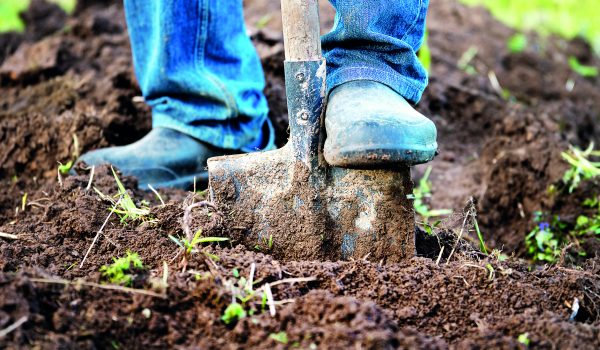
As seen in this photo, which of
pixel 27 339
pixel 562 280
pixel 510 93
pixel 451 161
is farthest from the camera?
pixel 510 93

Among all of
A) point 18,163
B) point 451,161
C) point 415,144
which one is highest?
point 415,144

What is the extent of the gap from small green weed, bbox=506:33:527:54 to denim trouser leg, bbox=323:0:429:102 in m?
3.00

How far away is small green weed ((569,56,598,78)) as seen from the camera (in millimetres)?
4660

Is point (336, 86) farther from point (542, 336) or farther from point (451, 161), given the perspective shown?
point (451, 161)

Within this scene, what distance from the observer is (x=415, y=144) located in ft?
5.71

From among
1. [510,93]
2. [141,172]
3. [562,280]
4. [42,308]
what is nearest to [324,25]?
[510,93]

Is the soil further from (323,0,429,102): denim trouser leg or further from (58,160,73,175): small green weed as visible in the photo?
(323,0,429,102): denim trouser leg

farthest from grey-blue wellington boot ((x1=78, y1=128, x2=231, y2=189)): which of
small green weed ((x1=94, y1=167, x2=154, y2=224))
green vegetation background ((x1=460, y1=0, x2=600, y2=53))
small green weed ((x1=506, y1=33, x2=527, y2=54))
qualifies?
green vegetation background ((x1=460, y1=0, x2=600, y2=53))

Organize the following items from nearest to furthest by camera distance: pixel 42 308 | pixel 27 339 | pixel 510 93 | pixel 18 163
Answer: pixel 27 339, pixel 42 308, pixel 18 163, pixel 510 93

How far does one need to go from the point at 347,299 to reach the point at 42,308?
24.4 inches

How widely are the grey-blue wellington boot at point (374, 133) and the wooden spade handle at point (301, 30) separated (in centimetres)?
15

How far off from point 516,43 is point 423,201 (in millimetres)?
2629

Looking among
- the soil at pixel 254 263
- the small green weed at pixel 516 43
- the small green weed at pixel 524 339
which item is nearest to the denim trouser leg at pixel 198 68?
the soil at pixel 254 263

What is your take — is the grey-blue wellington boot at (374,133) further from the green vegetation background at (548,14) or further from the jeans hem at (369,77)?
the green vegetation background at (548,14)
